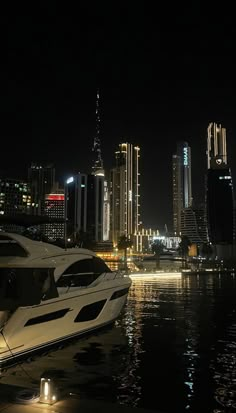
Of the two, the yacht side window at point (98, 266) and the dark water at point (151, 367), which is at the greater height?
the yacht side window at point (98, 266)

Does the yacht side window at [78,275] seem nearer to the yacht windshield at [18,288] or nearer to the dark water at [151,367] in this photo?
the dark water at [151,367]

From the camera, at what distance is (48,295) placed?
34.2ft

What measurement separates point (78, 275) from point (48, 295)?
3.10m

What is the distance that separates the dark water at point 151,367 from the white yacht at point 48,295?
1.53 ft

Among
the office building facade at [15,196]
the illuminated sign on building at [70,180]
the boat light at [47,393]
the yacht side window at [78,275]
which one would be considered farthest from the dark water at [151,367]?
the illuminated sign on building at [70,180]

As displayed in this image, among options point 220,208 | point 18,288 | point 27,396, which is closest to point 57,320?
point 18,288

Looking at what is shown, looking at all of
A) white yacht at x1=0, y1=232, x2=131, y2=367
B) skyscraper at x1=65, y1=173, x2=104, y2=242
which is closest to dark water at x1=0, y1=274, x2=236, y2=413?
white yacht at x1=0, y1=232, x2=131, y2=367

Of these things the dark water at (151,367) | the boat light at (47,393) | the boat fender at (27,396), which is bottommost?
the dark water at (151,367)

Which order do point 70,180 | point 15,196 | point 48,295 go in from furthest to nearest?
1. point 70,180
2. point 15,196
3. point 48,295

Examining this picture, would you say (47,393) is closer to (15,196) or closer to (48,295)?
(48,295)

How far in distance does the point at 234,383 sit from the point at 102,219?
19123cm

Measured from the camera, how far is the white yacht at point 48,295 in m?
9.32

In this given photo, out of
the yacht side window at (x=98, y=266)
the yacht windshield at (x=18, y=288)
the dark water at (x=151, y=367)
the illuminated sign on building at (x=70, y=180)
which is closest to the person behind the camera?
the dark water at (x=151, y=367)

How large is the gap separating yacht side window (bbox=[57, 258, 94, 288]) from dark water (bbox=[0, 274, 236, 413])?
168 centimetres
